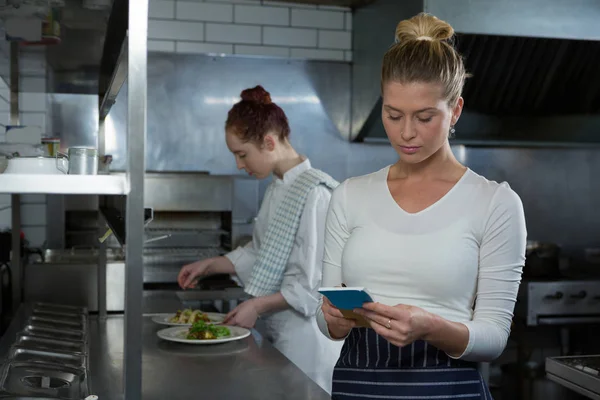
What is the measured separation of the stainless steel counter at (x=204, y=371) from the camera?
2.08 m

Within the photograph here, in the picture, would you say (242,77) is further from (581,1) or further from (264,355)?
(264,355)

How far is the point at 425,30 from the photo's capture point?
1953mm

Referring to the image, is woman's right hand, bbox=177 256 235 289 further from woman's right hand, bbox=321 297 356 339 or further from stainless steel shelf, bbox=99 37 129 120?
woman's right hand, bbox=321 297 356 339

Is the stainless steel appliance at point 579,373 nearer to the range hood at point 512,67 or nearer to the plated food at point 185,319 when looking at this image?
the plated food at point 185,319

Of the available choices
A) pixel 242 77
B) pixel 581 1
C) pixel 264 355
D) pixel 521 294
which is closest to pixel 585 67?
pixel 581 1

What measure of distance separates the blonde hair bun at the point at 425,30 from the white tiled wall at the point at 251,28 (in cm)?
325

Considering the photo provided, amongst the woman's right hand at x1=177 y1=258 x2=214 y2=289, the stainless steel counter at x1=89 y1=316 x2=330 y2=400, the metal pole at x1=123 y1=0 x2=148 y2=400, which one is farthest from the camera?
the woman's right hand at x1=177 y1=258 x2=214 y2=289

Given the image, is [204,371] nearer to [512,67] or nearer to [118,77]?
[118,77]

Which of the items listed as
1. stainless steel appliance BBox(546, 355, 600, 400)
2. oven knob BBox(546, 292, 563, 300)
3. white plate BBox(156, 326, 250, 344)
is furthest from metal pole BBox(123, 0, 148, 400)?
oven knob BBox(546, 292, 563, 300)

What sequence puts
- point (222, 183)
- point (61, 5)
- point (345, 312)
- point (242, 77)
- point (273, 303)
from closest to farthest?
1. point (345, 312)
2. point (61, 5)
3. point (273, 303)
4. point (222, 183)
5. point (242, 77)

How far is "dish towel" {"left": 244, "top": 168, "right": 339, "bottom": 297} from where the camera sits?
3064 millimetres

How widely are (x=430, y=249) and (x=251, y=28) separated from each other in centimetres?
357

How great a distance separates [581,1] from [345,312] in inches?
129

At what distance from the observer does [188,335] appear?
107 inches
